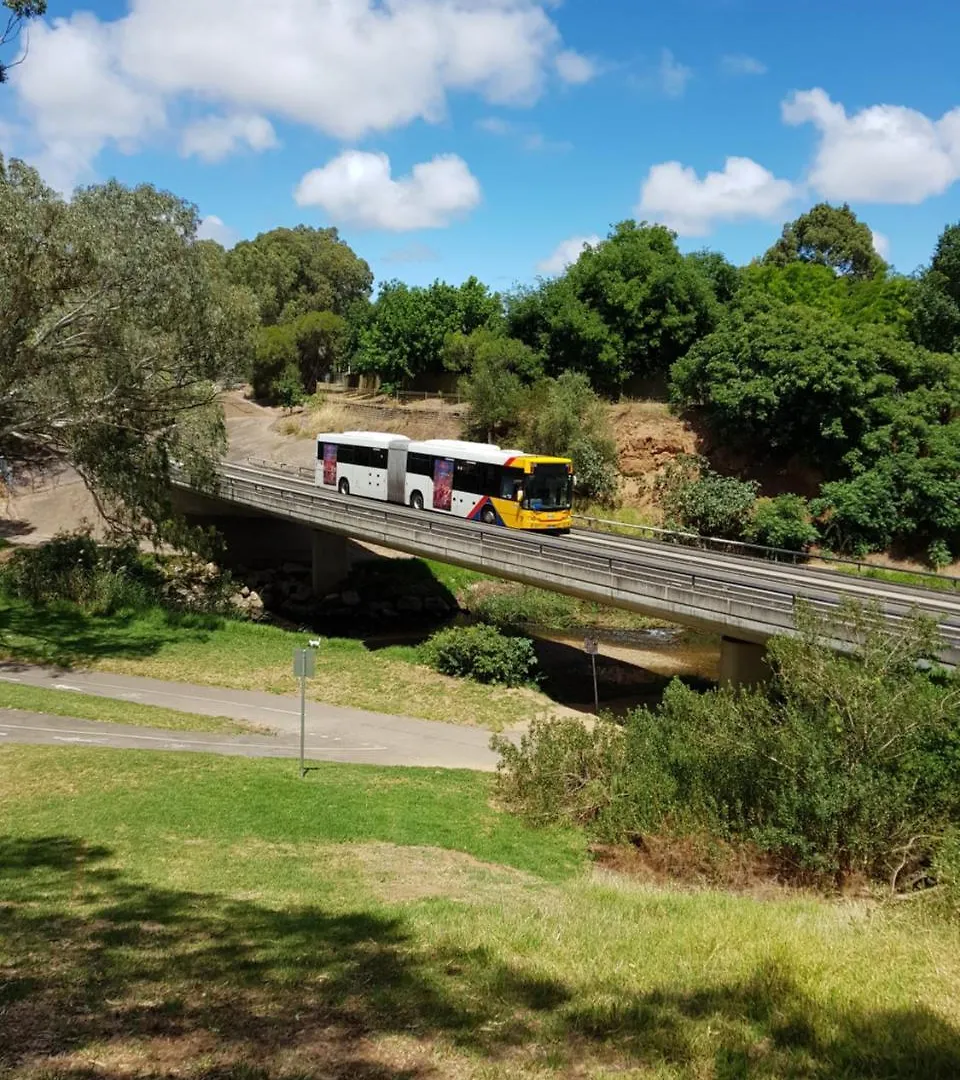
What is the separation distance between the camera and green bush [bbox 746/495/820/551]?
134 feet

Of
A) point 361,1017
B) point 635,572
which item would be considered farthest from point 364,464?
point 361,1017

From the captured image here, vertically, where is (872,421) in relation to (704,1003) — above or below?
above

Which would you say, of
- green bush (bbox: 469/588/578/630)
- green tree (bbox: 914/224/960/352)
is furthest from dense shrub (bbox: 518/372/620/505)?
green tree (bbox: 914/224/960/352)

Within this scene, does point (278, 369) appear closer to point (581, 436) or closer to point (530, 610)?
point (581, 436)

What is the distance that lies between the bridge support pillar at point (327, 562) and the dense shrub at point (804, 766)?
2648cm

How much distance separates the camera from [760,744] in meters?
14.1

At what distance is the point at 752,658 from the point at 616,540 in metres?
10.8

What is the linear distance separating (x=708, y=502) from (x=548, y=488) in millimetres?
14982

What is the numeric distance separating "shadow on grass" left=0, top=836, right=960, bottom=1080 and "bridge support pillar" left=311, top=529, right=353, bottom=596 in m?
33.7

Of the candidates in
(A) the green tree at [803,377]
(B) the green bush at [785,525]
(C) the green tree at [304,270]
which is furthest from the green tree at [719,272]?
(C) the green tree at [304,270]

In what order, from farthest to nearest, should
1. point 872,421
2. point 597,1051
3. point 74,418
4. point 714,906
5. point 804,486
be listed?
point 804,486
point 872,421
point 74,418
point 714,906
point 597,1051

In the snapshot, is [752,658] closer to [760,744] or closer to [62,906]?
[760,744]

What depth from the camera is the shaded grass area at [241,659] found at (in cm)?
2706

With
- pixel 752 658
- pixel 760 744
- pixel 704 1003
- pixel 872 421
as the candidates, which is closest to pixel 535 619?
pixel 752 658
